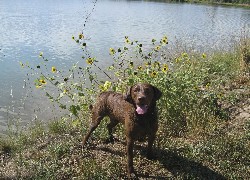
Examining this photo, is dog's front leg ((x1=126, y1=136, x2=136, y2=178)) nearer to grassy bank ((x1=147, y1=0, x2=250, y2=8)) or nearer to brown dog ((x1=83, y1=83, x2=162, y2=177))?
brown dog ((x1=83, y1=83, x2=162, y2=177))

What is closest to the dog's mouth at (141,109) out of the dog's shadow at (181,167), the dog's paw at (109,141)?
the dog's shadow at (181,167)

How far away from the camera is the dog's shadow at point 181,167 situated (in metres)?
4.08

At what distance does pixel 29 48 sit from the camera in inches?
574

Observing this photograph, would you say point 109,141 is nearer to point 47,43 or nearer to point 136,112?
point 136,112

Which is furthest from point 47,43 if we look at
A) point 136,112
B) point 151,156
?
point 136,112

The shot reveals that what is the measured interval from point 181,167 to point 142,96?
4.10 feet

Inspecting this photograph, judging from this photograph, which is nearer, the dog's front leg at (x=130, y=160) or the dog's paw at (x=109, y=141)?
the dog's front leg at (x=130, y=160)

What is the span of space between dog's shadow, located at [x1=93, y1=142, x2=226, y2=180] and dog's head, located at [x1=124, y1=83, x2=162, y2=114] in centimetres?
94

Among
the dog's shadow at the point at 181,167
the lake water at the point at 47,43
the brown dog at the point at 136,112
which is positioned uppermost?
the brown dog at the point at 136,112

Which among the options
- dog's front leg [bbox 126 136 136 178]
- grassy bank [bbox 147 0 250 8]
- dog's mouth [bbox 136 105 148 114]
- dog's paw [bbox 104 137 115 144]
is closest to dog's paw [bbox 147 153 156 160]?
dog's front leg [bbox 126 136 136 178]

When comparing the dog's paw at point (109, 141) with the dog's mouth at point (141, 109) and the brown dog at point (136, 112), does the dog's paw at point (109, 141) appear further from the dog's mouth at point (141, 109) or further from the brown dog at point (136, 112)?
the dog's mouth at point (141, 109)

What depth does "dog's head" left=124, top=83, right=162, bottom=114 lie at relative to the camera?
3.70m

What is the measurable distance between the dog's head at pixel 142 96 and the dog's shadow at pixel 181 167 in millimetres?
935

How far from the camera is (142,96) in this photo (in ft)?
12.0
